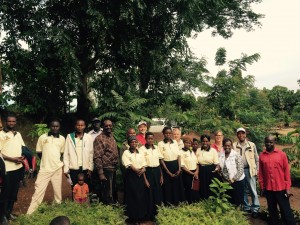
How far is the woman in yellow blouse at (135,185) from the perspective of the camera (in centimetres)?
571

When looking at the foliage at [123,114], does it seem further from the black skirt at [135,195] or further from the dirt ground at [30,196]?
the black skirt at [135,195]

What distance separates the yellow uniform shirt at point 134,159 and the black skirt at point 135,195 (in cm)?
18

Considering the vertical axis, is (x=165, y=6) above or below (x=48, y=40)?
above

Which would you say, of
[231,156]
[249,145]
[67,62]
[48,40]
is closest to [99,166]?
[231,156]

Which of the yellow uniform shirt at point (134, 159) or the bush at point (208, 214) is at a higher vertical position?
the yellow uniform shirt at point (134, 159)

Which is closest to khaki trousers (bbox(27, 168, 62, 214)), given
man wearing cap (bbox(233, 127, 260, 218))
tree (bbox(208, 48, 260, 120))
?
man wearing cap (bbox(233, 127, 260, 218))

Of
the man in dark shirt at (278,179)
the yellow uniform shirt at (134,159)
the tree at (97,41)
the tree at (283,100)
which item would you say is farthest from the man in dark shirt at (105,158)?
the tree at (283,100)

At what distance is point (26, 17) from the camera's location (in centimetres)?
959

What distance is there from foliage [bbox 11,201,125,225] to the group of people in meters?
0.54

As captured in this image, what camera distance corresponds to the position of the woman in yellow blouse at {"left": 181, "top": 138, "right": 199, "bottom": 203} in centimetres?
640

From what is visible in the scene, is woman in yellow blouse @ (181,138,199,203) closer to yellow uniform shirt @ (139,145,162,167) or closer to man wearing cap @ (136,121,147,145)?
yellow uniform shirt @ (139,145,162,167)

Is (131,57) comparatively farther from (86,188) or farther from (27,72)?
(86,188)

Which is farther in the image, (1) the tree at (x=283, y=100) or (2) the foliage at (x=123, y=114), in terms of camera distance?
(1) the tree at (x=283, y=100)

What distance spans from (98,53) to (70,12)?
1608mm
